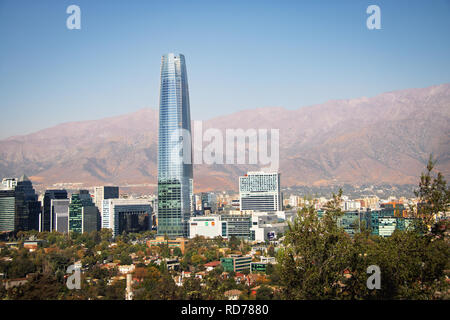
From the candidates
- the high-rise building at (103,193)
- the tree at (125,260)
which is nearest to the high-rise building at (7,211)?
the high-rise building at (103,193)

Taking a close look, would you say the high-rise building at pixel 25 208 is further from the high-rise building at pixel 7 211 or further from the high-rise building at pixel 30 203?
the high-rise building at pixel 7 211

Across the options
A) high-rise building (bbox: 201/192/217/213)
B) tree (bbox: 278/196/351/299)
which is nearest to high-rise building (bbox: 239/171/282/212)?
high-rise building (bbox: 201/192/217/213)

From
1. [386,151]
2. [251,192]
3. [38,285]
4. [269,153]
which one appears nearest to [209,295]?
[38,285]

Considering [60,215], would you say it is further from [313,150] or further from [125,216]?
[313,150]

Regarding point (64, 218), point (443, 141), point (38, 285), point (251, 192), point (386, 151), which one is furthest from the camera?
point (386, 151)

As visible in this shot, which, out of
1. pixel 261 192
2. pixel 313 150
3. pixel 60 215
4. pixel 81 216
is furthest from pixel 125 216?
pixel 313 150

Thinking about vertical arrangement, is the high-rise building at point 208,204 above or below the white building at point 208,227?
above
